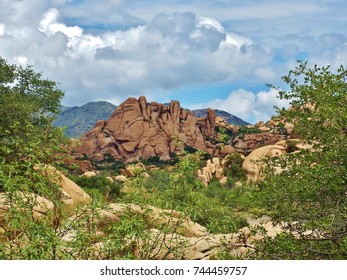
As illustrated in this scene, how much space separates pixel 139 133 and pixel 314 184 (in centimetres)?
12403

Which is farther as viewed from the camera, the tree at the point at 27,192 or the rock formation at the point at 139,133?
the rock formation at the point at 139,133

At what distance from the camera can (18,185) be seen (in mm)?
8109

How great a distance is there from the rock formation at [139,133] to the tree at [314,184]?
11266cm

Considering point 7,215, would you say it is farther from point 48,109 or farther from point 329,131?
point 48,109

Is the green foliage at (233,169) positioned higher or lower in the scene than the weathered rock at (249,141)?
higher

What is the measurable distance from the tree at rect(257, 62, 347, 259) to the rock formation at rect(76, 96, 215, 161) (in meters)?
113

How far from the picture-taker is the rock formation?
5148 inches

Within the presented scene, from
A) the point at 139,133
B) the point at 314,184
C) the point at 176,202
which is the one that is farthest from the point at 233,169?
the point at 176,202

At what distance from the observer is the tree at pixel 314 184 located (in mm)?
10391

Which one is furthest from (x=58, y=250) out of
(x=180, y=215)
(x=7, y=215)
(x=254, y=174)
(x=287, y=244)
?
(x=254, y=174)

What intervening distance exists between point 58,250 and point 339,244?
588cm

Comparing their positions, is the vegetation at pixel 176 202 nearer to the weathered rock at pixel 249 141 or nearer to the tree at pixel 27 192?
the tree at pixel 27 192

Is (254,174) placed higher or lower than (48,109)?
lower

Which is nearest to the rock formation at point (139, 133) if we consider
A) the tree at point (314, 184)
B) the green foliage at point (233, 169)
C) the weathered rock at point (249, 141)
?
the weathered rock at point (249, 141)
